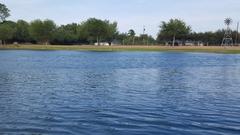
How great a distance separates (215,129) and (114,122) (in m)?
4.51

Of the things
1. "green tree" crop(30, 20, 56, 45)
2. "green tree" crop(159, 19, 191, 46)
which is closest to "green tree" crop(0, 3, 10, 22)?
"green tree" crop(30, 20, 56, 45)

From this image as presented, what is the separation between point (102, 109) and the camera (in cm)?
2391

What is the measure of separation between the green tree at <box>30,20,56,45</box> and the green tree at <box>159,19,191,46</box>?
48.8 meters

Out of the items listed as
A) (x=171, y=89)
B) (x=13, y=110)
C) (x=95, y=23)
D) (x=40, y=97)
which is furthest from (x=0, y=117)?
(x=95, y=23)

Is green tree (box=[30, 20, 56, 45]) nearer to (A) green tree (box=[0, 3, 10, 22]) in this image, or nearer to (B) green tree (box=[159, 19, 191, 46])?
(A) green tree (box=[0, 3, 10, 22])

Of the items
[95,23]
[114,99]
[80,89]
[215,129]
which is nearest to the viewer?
[215,129]

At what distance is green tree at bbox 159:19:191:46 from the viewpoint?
195 m

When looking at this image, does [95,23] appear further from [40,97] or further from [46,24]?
[40,97]

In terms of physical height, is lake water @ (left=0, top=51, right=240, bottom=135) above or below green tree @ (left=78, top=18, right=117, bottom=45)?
below

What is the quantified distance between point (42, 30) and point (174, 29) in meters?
56.7

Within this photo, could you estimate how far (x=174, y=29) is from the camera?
19400cm

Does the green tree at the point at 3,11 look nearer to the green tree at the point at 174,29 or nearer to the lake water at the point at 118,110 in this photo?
the green tree at the point at 174,29

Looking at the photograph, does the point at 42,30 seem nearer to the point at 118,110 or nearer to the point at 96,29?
the point at 96,29

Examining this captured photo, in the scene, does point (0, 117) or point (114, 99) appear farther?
point (114, 99)
